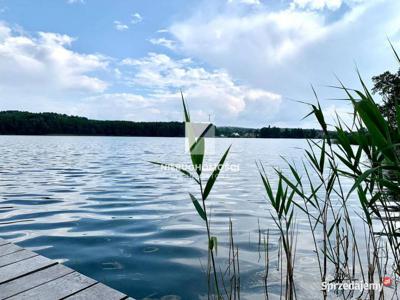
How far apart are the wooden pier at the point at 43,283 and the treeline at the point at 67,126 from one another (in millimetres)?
63947

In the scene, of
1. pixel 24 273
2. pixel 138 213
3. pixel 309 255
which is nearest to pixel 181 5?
pixel 138 213

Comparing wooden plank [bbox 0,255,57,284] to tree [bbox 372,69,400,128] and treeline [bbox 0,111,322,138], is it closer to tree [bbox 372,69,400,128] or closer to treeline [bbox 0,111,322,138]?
tree [bbox 372,69,400,128]

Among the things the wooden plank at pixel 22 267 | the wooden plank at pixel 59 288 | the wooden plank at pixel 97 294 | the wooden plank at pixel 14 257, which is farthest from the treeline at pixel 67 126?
the wooden plank at pixel 97 294

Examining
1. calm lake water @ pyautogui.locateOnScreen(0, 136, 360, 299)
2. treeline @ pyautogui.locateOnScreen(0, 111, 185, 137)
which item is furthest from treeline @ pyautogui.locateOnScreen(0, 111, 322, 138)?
calm lake water @ pyautogui.locateOnScreen(0, 136, 360, 299)

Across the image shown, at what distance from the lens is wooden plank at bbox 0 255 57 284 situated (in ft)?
8.35

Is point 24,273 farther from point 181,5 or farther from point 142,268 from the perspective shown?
point 181,5

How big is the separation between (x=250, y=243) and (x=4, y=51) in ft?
102

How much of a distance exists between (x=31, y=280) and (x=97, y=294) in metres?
0.68

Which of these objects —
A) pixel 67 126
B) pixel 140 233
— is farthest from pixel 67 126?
pixel 140 233

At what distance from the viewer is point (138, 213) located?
648 centimetres

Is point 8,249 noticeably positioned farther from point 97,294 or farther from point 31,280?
point 97,294

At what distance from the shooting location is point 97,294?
2.27 metres

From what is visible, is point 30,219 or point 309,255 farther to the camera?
point 30,219

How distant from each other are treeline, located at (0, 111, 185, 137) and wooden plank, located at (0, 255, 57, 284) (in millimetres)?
63870
